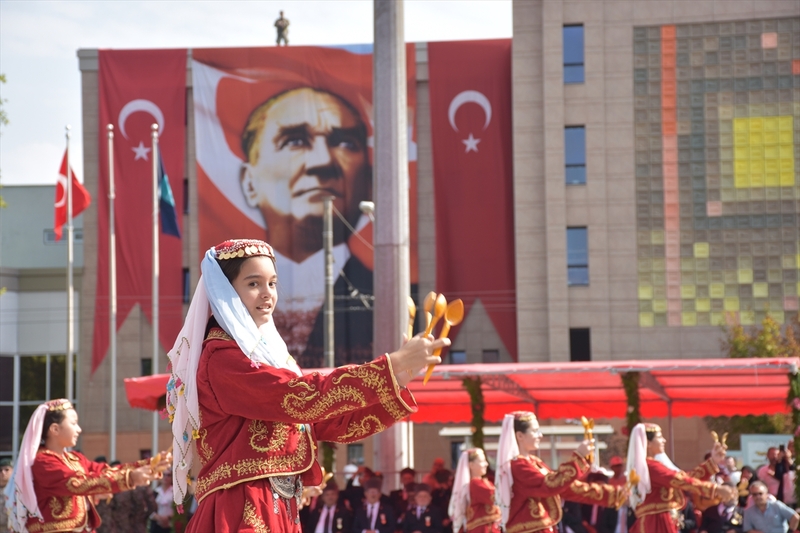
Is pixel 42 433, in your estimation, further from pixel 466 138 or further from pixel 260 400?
pixel 466 138

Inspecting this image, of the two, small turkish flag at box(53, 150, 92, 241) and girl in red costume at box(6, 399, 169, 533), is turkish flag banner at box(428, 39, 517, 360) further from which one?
girl in red costume at box(6, 399, 169, 533)

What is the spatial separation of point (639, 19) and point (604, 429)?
11.9 metres

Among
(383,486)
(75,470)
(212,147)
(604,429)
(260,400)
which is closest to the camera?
(260,400)

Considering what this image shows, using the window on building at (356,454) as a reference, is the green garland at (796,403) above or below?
above

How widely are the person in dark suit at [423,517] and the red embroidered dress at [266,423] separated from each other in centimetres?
1204

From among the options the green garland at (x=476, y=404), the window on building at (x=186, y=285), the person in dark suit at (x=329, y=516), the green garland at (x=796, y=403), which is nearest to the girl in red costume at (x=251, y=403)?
the green garland at (x=796, y=403)

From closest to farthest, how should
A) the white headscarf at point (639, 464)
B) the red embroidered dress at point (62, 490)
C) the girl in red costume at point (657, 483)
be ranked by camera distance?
the red embroidered dress at point (62, 490), the girl in red costume at point (657, 483), the white headscarf at point (639, 464)

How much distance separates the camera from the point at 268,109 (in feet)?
118

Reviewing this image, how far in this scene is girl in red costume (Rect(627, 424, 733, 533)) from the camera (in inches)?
484

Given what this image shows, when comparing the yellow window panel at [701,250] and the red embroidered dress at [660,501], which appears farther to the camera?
the yellow window panel at [701,250]

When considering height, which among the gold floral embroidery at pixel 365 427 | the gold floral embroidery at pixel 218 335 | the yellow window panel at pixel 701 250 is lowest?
the gold floral embroidery at pixel 365 427

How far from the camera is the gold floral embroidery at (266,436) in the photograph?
452 centimetres

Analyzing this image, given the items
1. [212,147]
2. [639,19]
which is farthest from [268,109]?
[639,19]

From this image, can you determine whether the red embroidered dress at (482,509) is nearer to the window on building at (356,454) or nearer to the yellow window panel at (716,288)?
the yellow window panel at (716,288)
